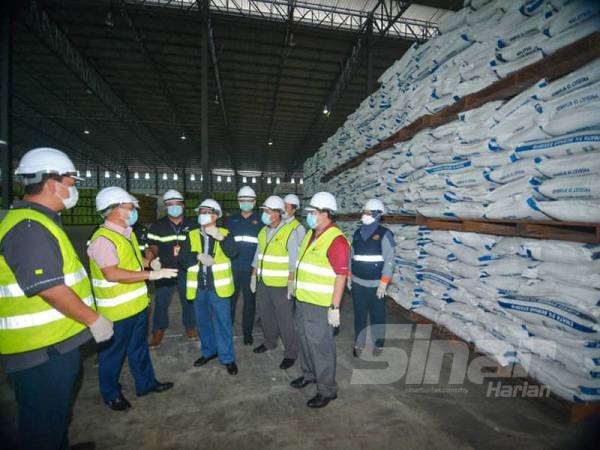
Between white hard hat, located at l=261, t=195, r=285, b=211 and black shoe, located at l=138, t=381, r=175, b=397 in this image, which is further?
white hard hat, located at l=261, t=195, r=285, b=211

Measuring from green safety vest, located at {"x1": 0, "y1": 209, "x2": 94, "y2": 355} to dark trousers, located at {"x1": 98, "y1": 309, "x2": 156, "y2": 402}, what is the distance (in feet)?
3.29

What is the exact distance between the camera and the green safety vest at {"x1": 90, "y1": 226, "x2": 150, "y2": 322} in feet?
8.61

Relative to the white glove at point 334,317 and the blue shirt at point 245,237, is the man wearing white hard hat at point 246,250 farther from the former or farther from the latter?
the white glove at point 334,317

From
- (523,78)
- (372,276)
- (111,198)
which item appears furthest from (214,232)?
(523,78)

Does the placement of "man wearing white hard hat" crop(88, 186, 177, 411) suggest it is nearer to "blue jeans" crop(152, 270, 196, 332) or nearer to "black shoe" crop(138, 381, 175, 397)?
"black shoe" crop(138, 381, 175, 397)

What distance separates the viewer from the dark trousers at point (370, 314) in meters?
3.85

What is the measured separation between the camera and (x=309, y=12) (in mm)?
10195

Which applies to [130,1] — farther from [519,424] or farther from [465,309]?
[519,424]

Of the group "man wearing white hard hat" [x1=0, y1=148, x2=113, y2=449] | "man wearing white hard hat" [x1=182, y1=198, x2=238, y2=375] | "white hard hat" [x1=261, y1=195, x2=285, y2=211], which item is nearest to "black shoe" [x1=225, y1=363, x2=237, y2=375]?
"man wearing white hard hat" [x1=182, y1=198, x2=238, y2=375]

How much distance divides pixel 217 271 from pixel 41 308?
1.71 m

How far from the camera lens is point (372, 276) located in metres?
3.84

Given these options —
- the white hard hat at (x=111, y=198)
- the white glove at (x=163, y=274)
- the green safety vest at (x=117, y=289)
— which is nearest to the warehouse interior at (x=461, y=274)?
the green safety vest at (x=117, y=289)

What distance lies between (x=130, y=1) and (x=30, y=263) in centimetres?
1098

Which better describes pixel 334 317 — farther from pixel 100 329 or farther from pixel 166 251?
pixel 166 251
